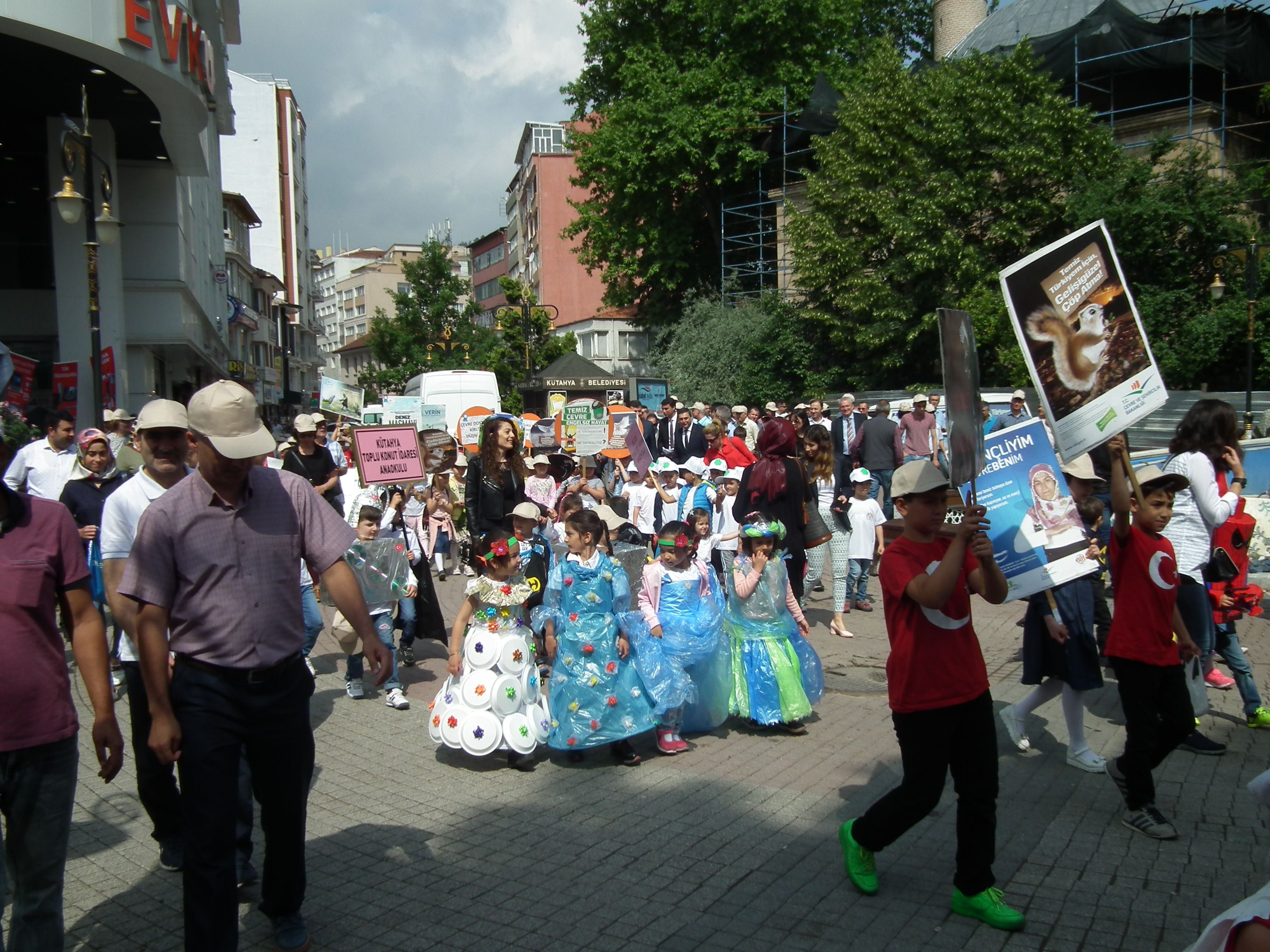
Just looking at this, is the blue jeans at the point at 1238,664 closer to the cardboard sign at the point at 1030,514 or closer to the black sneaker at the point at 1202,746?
the black sneaker at the point at 1202,746

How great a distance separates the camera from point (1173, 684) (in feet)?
15.4

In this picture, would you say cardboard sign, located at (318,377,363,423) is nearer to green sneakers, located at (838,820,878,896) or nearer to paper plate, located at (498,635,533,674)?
paper plate, located at (498,635,533,674)

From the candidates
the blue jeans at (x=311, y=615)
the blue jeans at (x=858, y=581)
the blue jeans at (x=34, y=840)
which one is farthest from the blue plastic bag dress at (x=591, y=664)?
the blue jeans at (x=858, y=581)

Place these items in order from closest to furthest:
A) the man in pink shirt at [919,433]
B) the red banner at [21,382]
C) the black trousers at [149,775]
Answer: the black trousers at [149,775] < the red banner at [21,382] < the man in pink shirt at [919,433]

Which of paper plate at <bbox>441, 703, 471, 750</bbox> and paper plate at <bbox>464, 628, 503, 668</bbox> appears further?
paper plate at <bbox>464, 628, 503, 668</bbox>

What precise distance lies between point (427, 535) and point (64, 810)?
8.11 meters

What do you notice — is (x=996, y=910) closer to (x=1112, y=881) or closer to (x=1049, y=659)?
(x=1112, y=881)

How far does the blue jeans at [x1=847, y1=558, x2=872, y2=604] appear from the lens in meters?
10.5

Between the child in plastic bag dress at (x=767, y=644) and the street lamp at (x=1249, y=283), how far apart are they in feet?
45.5

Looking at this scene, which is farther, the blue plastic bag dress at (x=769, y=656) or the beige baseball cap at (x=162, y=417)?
the blue plastic bag dress at (x=769, y=656)

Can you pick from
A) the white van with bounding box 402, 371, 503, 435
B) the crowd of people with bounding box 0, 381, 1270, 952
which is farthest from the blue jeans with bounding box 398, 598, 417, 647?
the white van with bounding box 402, 371, 503, 435

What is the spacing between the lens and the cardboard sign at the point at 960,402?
3846 millimetres

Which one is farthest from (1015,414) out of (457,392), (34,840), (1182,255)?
(457,392)

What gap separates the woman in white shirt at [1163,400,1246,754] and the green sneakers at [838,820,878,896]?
2982 mm
